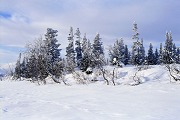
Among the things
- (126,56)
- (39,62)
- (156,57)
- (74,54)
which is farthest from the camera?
(156,57)

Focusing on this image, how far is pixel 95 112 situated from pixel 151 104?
3703 mm

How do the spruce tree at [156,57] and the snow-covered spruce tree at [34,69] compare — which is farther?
the spruce tree at [156,57]

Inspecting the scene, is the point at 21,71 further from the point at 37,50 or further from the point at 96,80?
the point at 96,80

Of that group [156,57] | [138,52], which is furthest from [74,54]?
[156,57]

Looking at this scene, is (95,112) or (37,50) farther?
(37,50)

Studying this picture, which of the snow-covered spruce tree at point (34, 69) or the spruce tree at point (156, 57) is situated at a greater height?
the spruce tree at point (156, 57)

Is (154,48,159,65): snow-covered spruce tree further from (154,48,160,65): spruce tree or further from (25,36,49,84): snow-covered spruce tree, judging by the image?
(25,36,49,84): snow-covered spruce tree

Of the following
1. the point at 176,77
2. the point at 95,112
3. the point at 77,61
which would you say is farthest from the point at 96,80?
the point at 77,61

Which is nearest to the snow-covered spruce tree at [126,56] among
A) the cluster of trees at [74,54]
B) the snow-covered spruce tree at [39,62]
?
the cluster of trees at [74,54]

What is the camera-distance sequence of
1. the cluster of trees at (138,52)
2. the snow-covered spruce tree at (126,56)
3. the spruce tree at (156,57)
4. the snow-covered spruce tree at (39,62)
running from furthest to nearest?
the snow-covered spruce tree at (126,56), the spruce tree at (156,57), the cluster of trees at (138,52), the snow-covered spruce tree at (39,62)

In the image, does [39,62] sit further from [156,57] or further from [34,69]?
[156,57]

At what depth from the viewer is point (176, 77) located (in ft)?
99.2

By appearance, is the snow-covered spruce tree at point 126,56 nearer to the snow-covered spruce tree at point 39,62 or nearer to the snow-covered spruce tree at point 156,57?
the snow-covered spruce tree at point 156,57

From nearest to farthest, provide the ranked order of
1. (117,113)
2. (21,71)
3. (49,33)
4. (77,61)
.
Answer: (117,113) → (49,33) → (77,61) → (21,71)
